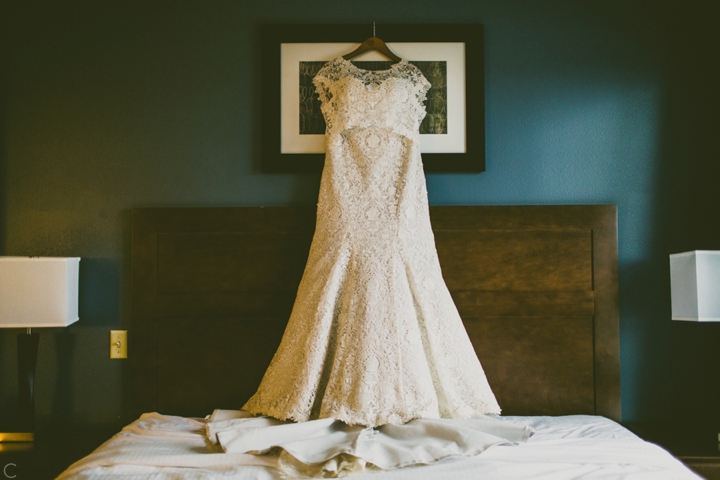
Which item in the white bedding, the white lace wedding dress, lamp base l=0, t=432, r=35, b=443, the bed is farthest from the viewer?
the bed

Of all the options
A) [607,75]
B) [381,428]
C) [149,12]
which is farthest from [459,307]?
[149,12]

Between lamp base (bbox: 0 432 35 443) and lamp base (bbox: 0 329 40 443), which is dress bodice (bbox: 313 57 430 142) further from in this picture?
lamp base (bbox: 0 432 35 443)

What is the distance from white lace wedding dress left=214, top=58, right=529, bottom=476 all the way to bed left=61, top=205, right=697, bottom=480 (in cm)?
21

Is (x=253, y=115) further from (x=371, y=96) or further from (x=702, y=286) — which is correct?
(x=702, y=286)

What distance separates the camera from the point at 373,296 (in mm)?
1710

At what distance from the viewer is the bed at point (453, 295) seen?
6.50ft

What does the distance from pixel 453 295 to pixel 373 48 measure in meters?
1.03

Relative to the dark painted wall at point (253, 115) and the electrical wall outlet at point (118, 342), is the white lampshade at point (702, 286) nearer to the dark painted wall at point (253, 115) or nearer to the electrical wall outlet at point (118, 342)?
the dark painted wall at point (253, 115)

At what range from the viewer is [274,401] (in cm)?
167

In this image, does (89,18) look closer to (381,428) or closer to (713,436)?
(381,428)

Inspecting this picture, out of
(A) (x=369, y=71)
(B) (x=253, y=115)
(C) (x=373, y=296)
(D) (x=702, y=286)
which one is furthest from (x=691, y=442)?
(B) (x=253, y=115)

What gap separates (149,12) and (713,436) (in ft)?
8.82

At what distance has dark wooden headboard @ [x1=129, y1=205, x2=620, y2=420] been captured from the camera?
1.98 meters

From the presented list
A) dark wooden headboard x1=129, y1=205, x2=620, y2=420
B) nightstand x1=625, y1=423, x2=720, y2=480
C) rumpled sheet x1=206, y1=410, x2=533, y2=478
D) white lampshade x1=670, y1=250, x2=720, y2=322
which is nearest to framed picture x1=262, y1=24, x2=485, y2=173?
dark wooden headboard x1=129, y1=205, x2=620, y2=420
